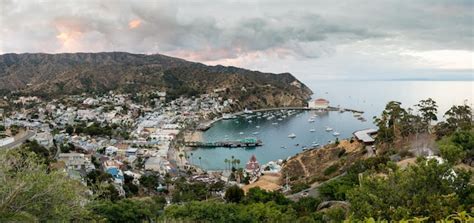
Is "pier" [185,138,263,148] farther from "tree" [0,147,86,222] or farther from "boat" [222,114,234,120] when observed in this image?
"tree" [0,147,86,222]

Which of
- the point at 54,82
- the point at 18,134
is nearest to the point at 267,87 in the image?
the point at 54,82

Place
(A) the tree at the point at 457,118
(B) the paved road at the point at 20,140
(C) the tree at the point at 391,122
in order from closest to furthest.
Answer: (A) the tree at the point at 457,118, (C) the tree at the point at 391,122, (B) the paved road at the point at 20,140

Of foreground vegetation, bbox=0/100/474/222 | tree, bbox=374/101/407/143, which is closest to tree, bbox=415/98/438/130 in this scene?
tree, bbox=374/101/407/143

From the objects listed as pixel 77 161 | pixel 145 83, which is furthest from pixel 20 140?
pixel 145 83

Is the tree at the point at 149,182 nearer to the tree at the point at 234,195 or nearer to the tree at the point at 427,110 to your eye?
the tree at the point at 234,195

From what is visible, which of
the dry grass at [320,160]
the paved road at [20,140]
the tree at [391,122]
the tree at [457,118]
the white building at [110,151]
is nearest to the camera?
the tree at [457,118]

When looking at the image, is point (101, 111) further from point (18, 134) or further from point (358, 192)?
point (358, 192)

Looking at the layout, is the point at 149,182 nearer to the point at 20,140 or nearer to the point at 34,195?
the point at 20,140

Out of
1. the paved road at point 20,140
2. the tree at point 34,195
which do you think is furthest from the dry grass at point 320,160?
the tree at point 34,195
